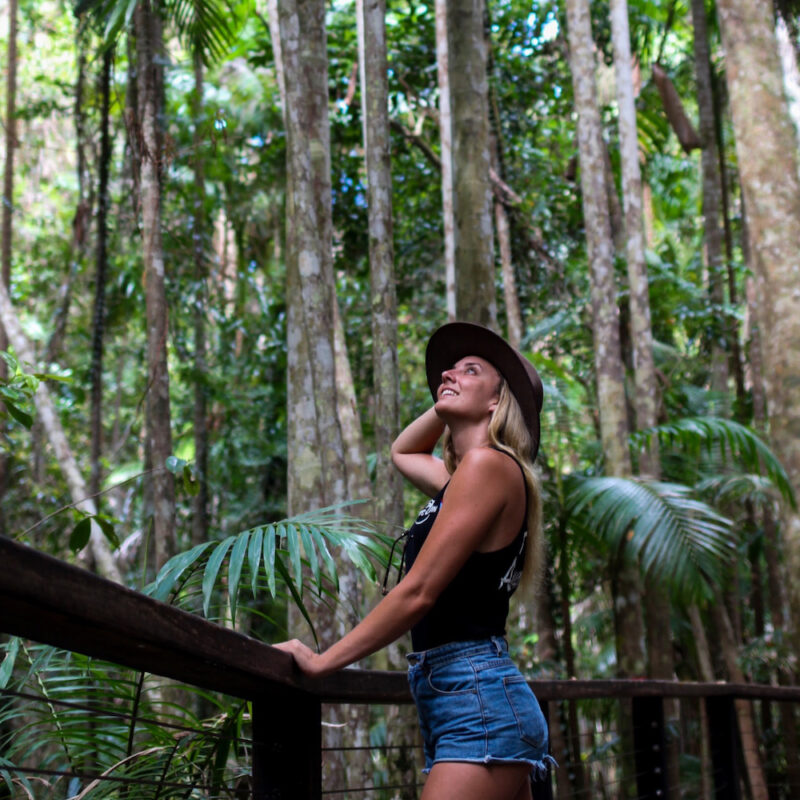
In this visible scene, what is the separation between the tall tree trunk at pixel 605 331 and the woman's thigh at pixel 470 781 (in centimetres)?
484

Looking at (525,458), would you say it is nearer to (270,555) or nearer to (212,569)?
(270,555)

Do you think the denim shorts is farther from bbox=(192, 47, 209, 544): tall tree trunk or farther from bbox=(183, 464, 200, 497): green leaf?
bbox=(192, 47, 209, 544): tall tree trunk

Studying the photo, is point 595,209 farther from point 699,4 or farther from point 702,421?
point 699,4

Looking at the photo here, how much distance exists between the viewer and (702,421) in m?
6.37

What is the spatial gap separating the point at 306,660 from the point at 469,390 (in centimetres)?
84

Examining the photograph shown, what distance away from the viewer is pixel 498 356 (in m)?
2.40

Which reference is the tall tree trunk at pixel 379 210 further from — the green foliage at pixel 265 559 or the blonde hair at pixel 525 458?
the blonde hair at pixel 525 458

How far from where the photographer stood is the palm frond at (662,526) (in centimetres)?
579

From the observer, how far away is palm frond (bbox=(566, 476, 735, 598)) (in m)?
5.79

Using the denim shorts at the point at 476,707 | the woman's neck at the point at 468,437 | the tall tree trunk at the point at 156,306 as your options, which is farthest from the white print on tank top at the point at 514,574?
the tall tree trunk at the point at 156,306

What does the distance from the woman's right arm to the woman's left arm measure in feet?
2.19

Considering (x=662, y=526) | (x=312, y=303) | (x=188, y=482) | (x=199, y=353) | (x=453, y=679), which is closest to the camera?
(x=453, y=679)

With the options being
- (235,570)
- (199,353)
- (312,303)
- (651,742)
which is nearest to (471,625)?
(235,570)

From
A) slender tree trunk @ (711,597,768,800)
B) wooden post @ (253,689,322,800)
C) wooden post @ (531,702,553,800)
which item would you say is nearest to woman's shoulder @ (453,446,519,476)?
wooden post @ (253,689,322,800)
